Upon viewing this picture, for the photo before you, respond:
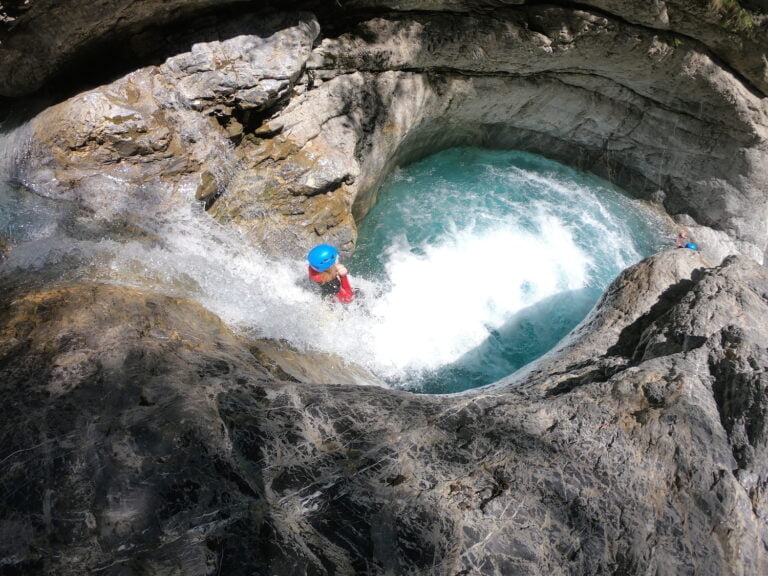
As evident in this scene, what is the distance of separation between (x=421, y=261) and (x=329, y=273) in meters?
1.58

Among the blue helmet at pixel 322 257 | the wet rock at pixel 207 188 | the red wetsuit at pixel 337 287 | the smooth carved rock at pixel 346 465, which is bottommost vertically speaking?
the red wetsuit at pixel 337 287

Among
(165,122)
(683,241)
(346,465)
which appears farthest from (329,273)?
(683,241)

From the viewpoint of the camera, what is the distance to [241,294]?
423 centimetres

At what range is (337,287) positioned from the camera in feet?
16.6

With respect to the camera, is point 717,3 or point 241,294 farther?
point 717,3

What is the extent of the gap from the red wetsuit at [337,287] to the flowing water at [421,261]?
0.13 metres

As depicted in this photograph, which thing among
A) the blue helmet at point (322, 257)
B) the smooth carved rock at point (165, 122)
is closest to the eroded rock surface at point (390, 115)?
the smooth carved rock at point (165, 122)

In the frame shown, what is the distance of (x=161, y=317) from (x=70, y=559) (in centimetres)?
146

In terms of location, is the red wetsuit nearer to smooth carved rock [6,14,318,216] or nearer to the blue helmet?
the blue helmet

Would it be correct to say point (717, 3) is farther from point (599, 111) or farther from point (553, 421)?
point (553, 421)

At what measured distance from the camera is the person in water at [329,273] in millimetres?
4828

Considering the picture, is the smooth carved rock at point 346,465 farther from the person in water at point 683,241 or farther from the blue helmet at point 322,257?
the person in water at point 683,241

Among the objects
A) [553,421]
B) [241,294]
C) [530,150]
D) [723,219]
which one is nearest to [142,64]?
[241,294]

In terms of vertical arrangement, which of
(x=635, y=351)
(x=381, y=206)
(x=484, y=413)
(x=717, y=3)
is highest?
(x=717, y=3)
